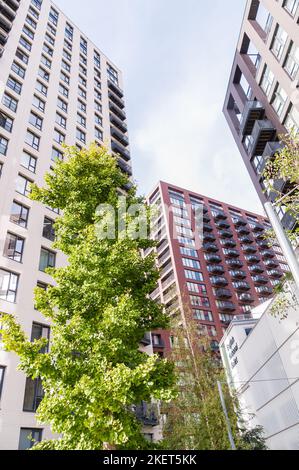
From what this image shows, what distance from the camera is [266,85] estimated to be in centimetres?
2819

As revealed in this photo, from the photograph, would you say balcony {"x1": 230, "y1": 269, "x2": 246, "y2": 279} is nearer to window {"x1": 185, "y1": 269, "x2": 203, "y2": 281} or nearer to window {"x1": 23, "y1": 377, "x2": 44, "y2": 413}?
window {"x1": 185, "y1": 269, "x2": 203, "y2": 281}

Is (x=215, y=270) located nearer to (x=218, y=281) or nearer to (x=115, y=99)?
(x=218, y=281)

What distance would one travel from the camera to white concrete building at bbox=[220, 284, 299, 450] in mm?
21641

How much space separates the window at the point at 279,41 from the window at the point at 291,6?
57.8 inches

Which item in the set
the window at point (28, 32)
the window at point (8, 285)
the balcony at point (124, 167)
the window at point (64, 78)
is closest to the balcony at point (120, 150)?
the balcony at point (124, 167)

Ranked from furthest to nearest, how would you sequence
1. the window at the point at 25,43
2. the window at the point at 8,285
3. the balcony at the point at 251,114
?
the window at the point at 25,43, the balcony at the point at 251,114, the window at the point at 8,285

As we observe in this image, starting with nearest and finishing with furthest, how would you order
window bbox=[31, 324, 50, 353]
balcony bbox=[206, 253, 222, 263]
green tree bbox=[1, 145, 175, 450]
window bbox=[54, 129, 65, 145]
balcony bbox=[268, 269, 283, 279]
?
green tree bbox=[1, 145, 175, 450]
window bbox=[31, 324, 50, 353]
window bbox=[54, 129, 65, 145]
balcony bbox=[206, 253, 222, 263]
balcony bbox=[268, 269, 283, 279]

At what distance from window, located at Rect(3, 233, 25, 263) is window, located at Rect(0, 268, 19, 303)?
1030mm

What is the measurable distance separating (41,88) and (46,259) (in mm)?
18098

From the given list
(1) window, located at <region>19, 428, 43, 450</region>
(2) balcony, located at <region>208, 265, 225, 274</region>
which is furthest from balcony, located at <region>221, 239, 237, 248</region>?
(1) window, located at <region>19, 428, 43, 450</region>

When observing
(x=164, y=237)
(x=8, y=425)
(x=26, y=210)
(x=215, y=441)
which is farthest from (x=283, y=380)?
(x=164, y=237)

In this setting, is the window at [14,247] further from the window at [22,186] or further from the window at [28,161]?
the window at [28,161]

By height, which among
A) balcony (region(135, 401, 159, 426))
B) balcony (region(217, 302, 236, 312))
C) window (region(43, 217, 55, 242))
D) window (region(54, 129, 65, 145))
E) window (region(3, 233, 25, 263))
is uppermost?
balcony (region(217, 302, 236, 312))

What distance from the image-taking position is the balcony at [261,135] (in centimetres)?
2717
